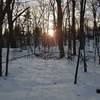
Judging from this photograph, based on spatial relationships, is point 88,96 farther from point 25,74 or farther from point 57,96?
point 25,74

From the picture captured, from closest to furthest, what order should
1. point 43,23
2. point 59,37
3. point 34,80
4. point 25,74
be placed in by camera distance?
1. point 34,80
2. point 25,74
3. point 59,37
4. point 43,23

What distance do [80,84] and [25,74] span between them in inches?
98.7

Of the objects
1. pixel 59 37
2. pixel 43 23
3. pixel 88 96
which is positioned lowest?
pixel 88 96

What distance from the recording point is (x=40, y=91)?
7.27 meters

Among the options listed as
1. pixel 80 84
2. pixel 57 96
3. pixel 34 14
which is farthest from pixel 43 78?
pixel 34 14

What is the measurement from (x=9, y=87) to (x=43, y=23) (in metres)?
A: 35.1

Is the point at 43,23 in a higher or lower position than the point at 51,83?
higher

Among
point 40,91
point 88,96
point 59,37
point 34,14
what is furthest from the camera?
point 34,14

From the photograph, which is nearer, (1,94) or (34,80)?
(1,94)

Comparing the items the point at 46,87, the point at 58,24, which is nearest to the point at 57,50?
the point at 58,24

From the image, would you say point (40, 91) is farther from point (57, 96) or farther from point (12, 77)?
point (12, 77)

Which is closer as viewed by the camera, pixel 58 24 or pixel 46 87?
pixel 46 87

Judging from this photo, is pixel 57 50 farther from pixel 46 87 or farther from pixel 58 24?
pixel 46 87

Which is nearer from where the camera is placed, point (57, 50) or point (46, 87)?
point (46, 87)
